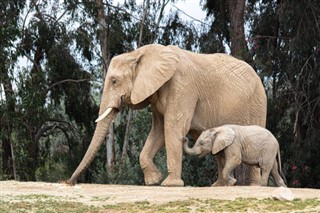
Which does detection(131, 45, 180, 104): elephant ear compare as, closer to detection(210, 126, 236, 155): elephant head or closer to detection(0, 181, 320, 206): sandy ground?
detection(210, 126, 236, 155): elephant head

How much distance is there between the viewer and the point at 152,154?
12430mm

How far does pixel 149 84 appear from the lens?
1184cm

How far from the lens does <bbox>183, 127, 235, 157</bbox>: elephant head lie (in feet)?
36.4

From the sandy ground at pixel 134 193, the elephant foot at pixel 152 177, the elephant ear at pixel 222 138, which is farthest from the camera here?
the elephant foot at pixel 152 177

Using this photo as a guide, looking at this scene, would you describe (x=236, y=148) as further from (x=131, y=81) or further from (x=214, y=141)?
(x=131, y=81)

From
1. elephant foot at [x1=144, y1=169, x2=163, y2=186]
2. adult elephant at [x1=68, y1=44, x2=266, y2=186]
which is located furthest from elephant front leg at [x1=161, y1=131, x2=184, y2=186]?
elephant foot at [x1=144, y1=169, x2=163, y2=186]

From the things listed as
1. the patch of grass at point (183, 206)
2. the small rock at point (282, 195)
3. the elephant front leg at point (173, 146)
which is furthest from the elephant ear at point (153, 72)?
the small rock at point (282, 195)

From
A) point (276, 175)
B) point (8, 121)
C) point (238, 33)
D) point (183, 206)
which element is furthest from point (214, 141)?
point (8, 121)

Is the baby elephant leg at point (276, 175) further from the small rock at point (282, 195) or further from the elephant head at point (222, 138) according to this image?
the small rock at point (282, 195)

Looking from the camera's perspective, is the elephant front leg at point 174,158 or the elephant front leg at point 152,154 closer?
the elephant front leg at point 174,158

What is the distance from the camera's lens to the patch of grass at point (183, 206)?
8.75 metres

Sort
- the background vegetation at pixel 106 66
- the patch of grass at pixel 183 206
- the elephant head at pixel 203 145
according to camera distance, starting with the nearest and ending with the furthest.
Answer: the patch of grass at pixel 183 206
the elephant head at pixel 203 145
the background vegetation at pixel 106 66

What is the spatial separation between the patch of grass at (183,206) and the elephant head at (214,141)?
1.91 meters

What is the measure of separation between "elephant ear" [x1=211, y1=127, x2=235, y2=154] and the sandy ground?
847 millimetres
